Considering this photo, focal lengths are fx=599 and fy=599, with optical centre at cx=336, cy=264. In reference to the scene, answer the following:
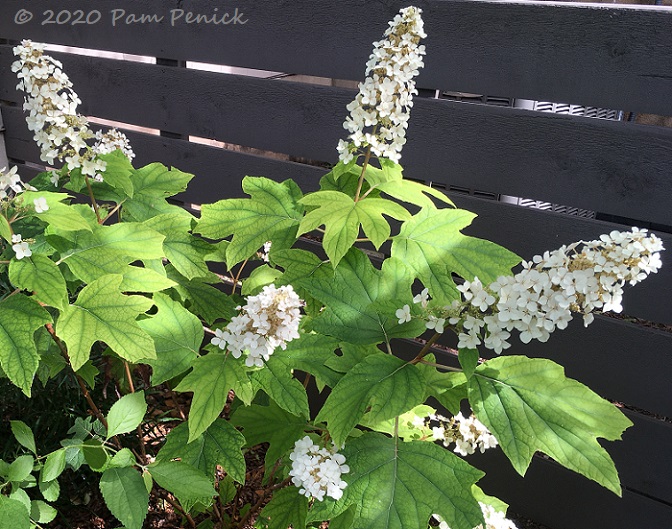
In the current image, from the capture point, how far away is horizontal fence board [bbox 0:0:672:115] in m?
1.59

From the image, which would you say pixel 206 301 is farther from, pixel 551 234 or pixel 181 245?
pixel 551 234

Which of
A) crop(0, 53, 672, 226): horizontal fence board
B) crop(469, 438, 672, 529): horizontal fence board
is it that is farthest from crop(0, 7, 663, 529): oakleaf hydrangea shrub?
crop(469, 438, 672, 529): horizontal fence board

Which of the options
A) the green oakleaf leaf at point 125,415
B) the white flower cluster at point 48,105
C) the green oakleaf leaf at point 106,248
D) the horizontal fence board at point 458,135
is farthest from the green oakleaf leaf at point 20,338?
the horizontal fence board at point 458,135

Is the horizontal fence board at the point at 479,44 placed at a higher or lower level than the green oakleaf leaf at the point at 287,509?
higher

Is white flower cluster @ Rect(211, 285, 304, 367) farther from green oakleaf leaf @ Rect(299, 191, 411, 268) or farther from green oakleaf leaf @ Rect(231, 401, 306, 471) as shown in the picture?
green oakleaf leaf @ Rect(231, 401, 306, 471)

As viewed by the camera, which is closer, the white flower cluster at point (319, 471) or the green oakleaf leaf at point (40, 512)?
the white flower cluster at point (319, 471)

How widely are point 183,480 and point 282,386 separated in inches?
10.8

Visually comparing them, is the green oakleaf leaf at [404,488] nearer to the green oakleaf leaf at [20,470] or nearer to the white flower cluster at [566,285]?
the white flower cluster at [566,285]

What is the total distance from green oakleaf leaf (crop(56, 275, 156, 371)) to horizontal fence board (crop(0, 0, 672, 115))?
122cm

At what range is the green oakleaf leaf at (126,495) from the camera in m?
1.18

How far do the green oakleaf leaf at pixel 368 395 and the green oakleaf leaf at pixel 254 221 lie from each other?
1.39 ft

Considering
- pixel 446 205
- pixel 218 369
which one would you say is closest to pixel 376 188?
pixel 218 369

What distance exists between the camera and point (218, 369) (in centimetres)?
112

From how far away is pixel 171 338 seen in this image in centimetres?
125
